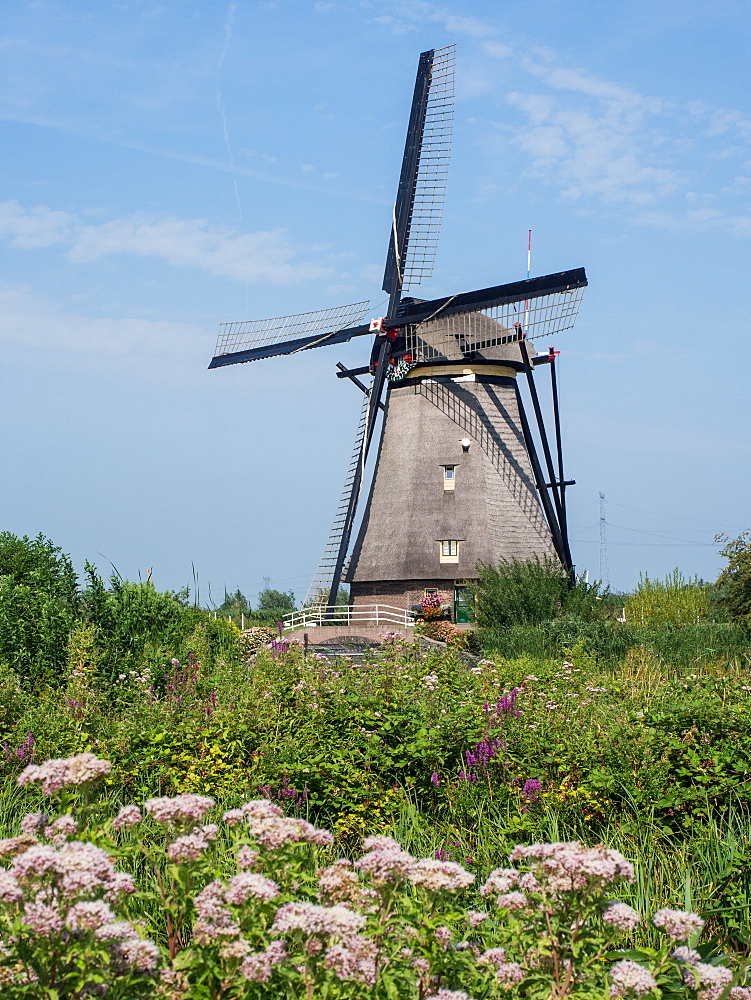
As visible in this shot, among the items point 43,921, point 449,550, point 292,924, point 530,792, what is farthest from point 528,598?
point 43,921

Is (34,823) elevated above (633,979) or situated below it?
above

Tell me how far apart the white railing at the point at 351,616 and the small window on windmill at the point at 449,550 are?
1768 millimetres

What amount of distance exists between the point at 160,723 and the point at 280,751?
1.46 meters

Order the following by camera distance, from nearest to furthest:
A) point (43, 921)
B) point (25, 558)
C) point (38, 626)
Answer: point (43, 921), point (38, 626), point (25, 558)

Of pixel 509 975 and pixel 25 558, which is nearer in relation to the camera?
pixel 509 975

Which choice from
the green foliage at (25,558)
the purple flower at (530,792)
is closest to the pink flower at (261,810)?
the purple flower at (530,792)

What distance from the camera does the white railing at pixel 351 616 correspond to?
24969mm

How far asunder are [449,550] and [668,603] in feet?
23.6

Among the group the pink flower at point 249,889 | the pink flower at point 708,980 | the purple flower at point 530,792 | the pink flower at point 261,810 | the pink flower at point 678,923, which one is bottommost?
the purple flower at point 530,792

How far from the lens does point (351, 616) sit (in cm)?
2641

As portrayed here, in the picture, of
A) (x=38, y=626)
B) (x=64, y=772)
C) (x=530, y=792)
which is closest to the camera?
(x=64, y=772)

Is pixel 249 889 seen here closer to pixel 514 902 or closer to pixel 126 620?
pixel 514 902

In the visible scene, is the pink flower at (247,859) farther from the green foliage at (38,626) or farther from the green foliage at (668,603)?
the green foliage at (668,603)

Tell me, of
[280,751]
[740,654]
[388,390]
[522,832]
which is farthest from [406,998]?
[388,390]
